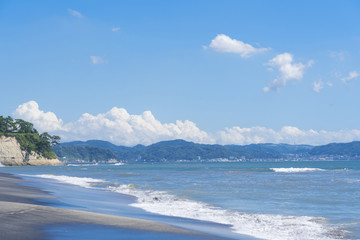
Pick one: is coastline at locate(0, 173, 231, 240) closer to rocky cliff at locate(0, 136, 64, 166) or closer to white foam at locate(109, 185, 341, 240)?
white foam at locate(109, 185, 341, 240)

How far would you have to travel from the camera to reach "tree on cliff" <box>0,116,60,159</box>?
124 m

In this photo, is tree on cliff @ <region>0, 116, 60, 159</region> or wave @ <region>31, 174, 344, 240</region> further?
tree on cliff @ <region>0, 116, 60, 159</region>

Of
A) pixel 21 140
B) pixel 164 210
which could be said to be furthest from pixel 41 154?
pixel 164 210

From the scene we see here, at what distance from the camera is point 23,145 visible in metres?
123

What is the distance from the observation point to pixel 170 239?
932 cm

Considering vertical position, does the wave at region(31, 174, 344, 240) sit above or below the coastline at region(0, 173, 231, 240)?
below

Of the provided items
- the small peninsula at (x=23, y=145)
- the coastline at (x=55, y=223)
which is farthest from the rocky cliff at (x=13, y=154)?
the coastline at (x=55, y=223)

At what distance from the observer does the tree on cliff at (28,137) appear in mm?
124062

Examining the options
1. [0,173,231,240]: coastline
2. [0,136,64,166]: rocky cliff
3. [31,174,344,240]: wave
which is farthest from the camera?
[0,136,64,166]: rocky cliff

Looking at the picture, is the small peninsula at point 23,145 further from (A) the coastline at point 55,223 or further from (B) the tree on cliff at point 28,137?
(A) the coastline at point 55,223

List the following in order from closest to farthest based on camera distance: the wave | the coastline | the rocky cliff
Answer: the coastline
the wave
the rocky cliff

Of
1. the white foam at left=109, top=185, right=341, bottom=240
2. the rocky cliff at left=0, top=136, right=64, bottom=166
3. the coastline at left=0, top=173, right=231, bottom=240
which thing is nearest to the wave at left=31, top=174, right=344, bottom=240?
the white foam at left=109, top=185, right=341, bottom=240

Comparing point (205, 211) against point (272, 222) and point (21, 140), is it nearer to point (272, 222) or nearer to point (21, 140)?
point (272, 222)

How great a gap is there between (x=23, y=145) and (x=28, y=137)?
6.01 metres
